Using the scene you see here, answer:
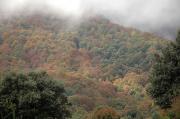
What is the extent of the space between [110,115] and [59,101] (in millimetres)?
36818

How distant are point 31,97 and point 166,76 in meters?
16.9

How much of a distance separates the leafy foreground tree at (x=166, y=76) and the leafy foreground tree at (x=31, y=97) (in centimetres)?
1216

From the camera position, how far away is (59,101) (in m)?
57.0

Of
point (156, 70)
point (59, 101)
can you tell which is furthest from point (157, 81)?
point (59, 101)

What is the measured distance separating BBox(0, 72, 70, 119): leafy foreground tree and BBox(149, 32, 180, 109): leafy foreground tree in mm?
12163

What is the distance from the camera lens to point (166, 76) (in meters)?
55.5

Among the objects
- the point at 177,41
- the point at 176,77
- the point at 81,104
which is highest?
the point at 177,41

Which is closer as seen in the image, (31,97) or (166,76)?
(31,97)

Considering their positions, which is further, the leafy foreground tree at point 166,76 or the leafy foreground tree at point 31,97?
the leafy foreground tree at point 166,76

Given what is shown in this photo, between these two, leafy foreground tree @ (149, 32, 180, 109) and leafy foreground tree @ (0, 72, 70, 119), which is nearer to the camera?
leafy foreground tree @ (0, 72, 70, 119)

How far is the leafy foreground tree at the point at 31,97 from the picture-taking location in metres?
54.0

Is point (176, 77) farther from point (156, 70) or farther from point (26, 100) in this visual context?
point (26, 100)

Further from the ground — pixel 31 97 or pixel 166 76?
pixel 166 76

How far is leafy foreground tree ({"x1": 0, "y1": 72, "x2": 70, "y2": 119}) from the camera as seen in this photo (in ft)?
177
